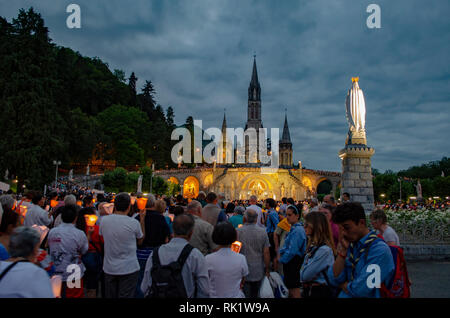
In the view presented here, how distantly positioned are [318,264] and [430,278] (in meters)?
5.74

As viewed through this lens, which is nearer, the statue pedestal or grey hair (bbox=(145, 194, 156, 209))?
grey hair (bbox=(145, 194, 156, 209))

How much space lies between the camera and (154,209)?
519 cm

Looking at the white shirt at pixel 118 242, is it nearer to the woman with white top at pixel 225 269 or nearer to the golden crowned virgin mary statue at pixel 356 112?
the woman with white top at pixel 225 269

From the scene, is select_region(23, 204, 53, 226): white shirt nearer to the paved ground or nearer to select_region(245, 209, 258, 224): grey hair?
select_region(245, 209, 258, 224): grey hair

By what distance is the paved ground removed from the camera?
6184 millimetres

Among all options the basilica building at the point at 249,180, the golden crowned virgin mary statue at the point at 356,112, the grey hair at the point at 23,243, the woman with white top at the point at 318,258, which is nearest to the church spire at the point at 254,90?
the basilica building at the point at 249,180

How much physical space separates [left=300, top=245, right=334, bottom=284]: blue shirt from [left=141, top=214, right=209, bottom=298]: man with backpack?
1.12m

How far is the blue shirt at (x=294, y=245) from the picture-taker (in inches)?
169

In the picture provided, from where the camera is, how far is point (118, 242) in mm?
4234

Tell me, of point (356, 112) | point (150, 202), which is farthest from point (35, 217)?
point (356, 112)

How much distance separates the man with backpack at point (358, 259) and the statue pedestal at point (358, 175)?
11.2 meters

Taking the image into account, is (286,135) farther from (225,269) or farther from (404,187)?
(225,269)

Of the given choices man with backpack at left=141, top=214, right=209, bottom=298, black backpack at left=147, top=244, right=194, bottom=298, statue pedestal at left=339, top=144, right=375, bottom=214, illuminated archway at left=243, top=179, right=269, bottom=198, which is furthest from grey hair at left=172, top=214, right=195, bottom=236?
illuminated archway at left=243, top=179, right=269, bottom=198
